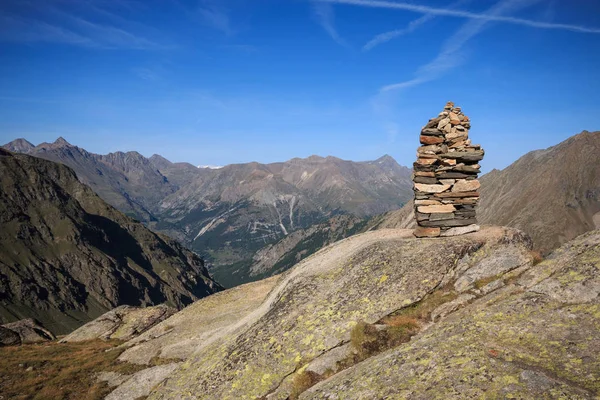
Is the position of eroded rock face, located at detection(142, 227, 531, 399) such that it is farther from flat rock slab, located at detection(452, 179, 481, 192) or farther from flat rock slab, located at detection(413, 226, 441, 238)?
flat rock slab, located at detection(452, 179, 481, 192)

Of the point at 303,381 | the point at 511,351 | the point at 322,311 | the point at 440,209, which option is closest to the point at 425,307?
the point at 322,311

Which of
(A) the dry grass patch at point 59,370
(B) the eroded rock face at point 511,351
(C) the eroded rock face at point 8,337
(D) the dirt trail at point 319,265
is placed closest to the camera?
(B) the eroded rock face at point 511,351

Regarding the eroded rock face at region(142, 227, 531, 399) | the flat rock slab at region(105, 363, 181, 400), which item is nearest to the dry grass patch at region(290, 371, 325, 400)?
the eroded rock face at region(142, 227, 531, 399)

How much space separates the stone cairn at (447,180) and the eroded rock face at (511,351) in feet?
21.6

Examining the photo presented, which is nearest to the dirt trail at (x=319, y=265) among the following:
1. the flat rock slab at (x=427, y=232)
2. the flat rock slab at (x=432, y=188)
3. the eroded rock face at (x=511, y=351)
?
the flat rock slab at (x=427, y=232)

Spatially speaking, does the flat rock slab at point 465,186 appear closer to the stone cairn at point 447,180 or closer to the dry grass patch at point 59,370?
the stone cairn at point 447,180

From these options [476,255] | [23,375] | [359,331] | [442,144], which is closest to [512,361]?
[359,331]

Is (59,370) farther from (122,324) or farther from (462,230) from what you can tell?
(462,230)

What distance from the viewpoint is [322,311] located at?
1888 cm

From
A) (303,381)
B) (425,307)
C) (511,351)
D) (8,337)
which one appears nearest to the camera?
(511,351)

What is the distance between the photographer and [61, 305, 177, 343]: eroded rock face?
43.2 metres

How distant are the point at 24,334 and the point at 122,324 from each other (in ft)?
54.7

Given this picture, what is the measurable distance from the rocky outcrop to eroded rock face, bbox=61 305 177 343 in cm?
715

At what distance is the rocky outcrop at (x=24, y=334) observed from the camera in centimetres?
4791
